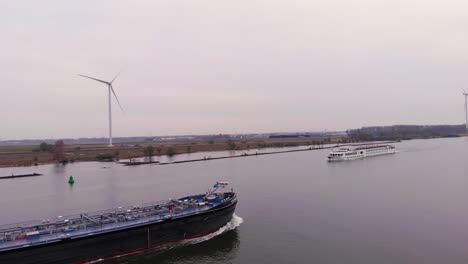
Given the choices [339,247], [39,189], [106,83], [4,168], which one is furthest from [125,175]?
[106,83]

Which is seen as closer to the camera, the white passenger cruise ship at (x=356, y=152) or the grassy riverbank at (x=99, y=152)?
the white passenger cruise ship at (x=356, y=152)

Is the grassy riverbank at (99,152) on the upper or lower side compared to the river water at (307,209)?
upper

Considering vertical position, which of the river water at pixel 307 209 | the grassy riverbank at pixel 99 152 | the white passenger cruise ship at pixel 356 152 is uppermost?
the grassy riverbank at pixel 99 152

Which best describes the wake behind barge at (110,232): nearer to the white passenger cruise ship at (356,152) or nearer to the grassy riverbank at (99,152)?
the white passenger cruise ship at (356,152)

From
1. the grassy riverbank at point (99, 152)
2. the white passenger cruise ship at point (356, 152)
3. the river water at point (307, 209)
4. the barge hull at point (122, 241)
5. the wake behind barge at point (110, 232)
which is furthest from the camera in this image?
the grassy riverbank at point (99, 152)

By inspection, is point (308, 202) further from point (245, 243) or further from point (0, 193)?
point (0, 193)

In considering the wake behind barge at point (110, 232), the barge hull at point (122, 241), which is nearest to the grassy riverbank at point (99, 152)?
the wake behind barge at point (110, 232)

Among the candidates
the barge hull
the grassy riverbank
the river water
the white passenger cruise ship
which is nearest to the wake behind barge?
the barge hull

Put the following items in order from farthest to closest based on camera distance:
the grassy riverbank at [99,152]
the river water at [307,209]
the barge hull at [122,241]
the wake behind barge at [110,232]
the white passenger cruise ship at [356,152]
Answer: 1. the grassy riverbank at [99,152]
2. the white passenger cruise ship at [356,152]
3. the river water at [307,209]
4. the wake behind barge at [110,232]
5. the barge hull at [122,241]
